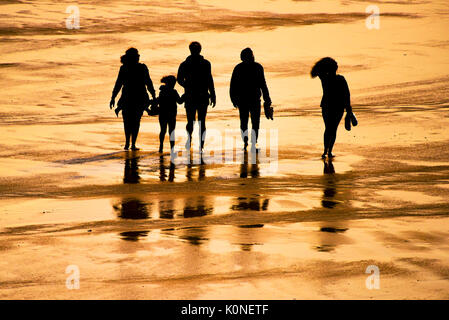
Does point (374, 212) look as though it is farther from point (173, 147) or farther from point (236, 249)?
point (173, 147)

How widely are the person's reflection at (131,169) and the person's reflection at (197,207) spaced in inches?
63.2

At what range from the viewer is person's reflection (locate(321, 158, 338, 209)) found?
1106cm

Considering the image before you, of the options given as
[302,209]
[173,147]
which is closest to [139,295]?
[302,209]

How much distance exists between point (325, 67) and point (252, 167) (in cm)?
213

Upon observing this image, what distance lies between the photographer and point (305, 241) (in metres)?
9.09

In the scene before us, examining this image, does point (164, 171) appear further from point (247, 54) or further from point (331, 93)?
point (331, 93)

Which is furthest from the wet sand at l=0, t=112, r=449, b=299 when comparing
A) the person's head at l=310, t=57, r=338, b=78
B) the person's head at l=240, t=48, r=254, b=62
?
the person's head at l=240, t=48, r=254, b=62

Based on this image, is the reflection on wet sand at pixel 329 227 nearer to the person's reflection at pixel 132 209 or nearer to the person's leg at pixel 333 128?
the person's leg at pixel 333 128

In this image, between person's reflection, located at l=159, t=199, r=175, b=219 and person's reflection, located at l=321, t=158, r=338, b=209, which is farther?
person's reflection, located at l=321, t=158, r=338, b=209

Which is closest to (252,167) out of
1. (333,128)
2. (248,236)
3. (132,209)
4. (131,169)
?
(333,128)

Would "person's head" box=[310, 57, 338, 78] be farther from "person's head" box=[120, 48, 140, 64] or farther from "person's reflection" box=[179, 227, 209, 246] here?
"person's reflection" box=[179, 227, 209, 246]

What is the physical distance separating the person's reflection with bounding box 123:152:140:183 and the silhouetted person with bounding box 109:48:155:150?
0.55m

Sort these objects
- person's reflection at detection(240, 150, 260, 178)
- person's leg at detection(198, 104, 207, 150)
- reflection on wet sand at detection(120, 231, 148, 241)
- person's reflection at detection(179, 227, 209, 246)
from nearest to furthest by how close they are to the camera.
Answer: person's reflection at detection(179, 227, 209, 246) < reflection on wet sand at detection(120, 231, 148, 241) < person's reflection at detection(240, 150, 260, 178) < person's leg at detection(198, 104, 207, 150)

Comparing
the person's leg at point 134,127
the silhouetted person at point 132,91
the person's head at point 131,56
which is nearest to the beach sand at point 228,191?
the person's leg at point 134,127
